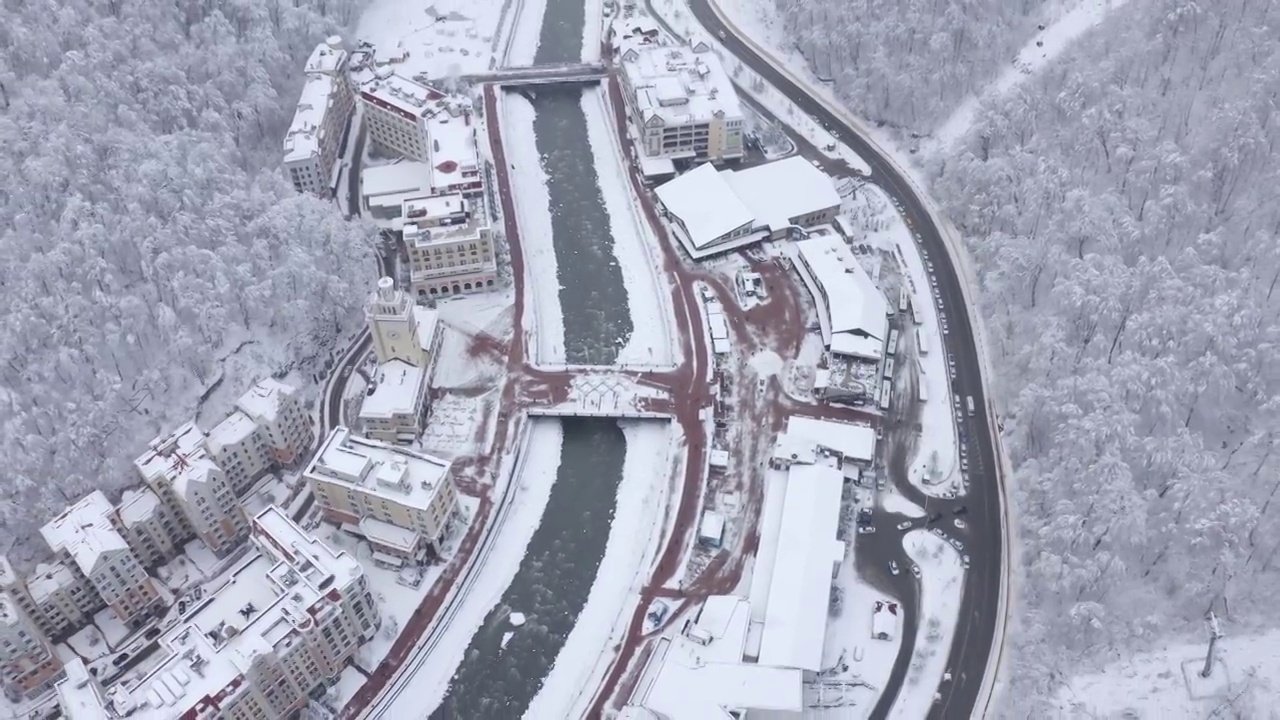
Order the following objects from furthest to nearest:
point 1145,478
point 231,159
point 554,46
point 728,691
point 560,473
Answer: point 554,46 → point 231,159 → point 560,473 → point 1145,478 → point 728,691

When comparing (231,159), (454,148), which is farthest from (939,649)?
(231,159)

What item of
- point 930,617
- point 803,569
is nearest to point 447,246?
point 803,569

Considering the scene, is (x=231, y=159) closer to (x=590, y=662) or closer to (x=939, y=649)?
(x=590, y=662)

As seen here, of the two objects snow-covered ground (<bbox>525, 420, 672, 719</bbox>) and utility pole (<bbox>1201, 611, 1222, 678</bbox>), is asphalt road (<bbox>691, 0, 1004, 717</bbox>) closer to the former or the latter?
utility pole (<bbox>1201, 611, 1222, 678</bbox>)

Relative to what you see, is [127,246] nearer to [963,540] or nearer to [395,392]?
[395,392]

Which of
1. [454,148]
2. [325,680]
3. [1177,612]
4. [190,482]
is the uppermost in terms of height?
[454,148]

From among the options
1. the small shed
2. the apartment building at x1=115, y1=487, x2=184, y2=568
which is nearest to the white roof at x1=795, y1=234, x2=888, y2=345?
the small shed

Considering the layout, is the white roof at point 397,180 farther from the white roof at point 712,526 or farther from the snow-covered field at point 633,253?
the white roof at point 712,526
